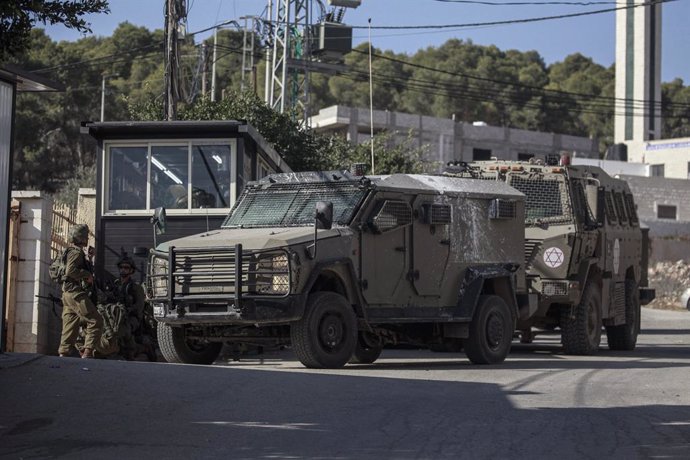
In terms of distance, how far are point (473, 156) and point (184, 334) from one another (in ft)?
225

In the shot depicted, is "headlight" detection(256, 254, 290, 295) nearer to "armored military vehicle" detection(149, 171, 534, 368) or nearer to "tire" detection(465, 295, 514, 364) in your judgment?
"armored military vehicle" detection(149, 171, 534, 368)

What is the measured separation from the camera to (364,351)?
1584 cm

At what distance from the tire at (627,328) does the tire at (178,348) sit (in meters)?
8.91

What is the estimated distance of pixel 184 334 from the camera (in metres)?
14.1

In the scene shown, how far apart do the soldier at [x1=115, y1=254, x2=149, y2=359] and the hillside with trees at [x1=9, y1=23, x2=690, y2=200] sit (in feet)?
22.0

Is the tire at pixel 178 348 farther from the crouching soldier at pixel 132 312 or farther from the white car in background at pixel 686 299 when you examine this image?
the white car in background at pixel 686 299

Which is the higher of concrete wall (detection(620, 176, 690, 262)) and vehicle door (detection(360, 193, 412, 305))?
concrete wall (detection(620, 176, 690, 262))

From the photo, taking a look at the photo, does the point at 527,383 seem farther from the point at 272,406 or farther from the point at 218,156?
the point at 218,156

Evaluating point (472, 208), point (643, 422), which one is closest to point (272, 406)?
point (643, 422)

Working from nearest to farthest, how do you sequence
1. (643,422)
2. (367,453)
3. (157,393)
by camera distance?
(367,453) < (643,422) < (157,393)

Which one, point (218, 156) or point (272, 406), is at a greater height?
point (218, 156)

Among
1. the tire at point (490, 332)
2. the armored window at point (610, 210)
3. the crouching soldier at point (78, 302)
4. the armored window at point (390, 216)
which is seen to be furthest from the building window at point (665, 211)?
the crouching soldier at point (78, 302)

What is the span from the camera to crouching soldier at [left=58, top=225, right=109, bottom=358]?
14828 millimetres

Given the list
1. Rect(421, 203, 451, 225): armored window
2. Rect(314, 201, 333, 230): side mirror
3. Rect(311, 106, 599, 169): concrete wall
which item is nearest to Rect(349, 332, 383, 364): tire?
Rect(421, 203, 451, 225): armored window
